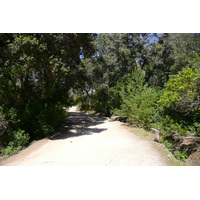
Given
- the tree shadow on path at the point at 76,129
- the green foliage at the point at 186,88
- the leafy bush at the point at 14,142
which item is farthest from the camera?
the tree shadow on path at the point at 76,129

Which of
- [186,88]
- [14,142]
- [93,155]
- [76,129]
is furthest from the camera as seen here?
[76,129]

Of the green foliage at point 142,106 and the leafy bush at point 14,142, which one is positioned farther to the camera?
the green foliage at point 142,106

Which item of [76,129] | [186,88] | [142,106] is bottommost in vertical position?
[76,129]

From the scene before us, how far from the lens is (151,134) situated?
7.51 meters

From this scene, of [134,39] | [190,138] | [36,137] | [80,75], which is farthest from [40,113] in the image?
[134,39]

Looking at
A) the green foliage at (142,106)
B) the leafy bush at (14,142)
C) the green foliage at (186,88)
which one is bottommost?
the leafy bush at (14,142)

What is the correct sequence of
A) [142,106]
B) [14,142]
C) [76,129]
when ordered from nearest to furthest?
[14,142], [142,106], [76,129]

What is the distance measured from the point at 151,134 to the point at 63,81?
8.04 metres

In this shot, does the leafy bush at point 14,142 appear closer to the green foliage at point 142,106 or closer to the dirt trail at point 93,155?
the dirt trail at point 93,155

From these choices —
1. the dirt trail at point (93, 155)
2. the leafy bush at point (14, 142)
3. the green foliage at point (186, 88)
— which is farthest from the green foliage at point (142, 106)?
the leafy bush at point (14, 142)

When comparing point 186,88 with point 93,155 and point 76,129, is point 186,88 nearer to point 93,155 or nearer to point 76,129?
point 93,155

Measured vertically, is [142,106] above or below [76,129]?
above

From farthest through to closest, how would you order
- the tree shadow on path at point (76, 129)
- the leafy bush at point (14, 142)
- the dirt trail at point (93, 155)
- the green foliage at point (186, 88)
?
the tree shadow on path at point (76, 129) → the leafy bush at point (14, 142) → the green foliage at point (186, 88) → the dirt trail at point (93, 155)

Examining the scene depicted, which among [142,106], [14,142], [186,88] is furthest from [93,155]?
[142,106]
